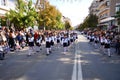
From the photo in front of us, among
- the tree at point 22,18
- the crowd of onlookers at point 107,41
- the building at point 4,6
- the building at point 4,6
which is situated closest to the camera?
the crowd of onlookers at point 107,41

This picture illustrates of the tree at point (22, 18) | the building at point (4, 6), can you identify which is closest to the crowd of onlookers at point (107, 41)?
the tree at point (22, 18)

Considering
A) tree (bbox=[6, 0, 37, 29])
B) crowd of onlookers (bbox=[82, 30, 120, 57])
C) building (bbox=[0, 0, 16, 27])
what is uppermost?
building (bbox=[0, 0, 16, 27])

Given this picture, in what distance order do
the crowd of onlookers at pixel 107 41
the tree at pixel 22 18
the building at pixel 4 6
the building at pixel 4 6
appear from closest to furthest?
the crowd of onlookers at pixel 107 41
the tree at pixel 22 18
the building at pixel 4 6
the building at pixel 4 6

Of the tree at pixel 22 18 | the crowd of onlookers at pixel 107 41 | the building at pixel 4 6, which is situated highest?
the building at pixel 4 6

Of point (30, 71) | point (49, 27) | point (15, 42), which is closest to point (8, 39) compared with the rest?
point (15, 42)

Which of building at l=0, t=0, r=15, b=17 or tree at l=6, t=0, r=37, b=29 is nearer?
tree at l=6, t=0, r=37, b=29

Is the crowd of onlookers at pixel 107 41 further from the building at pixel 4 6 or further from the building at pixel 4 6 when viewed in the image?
the building at pixel 4 6

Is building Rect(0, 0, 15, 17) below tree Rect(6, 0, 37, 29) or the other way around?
the other way around

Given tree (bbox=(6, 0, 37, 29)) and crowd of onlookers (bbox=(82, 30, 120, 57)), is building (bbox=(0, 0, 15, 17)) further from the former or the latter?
crowd of onlookers (bbox=(82, 30, 120, 57))

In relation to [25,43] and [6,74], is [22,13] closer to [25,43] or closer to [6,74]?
[25,43]

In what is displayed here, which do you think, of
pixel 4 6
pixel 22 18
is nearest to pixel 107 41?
pixel 22 18

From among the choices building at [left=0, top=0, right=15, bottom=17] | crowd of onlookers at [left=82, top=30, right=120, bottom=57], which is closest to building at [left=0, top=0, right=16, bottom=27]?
building at [left=0, top=0, right=15, bottom=17]

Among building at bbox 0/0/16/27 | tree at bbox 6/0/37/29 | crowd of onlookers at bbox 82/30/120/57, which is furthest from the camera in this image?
building at bbox 0/0/16/27

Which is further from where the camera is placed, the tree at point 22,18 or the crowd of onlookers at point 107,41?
the tree at point 22,18
